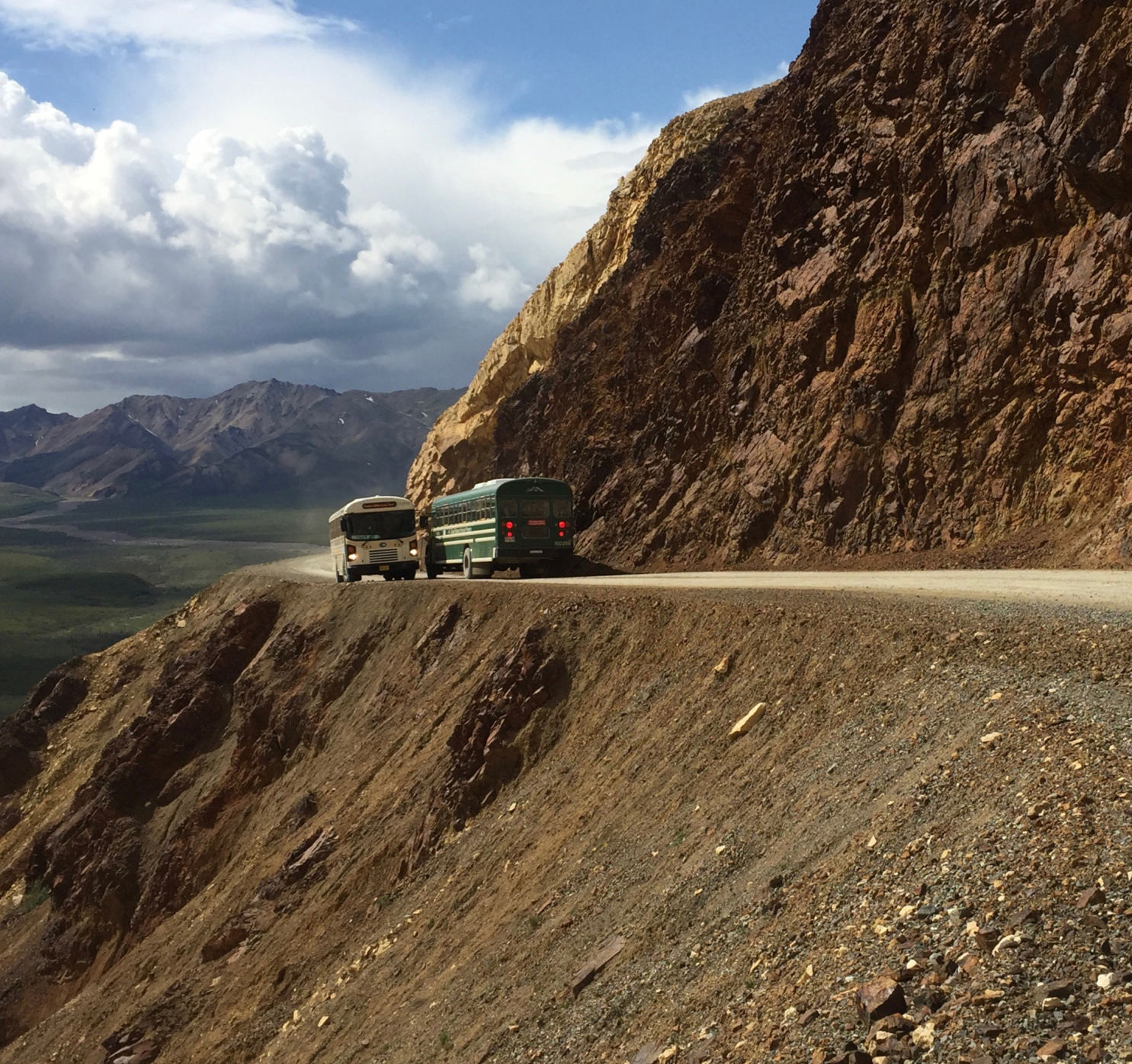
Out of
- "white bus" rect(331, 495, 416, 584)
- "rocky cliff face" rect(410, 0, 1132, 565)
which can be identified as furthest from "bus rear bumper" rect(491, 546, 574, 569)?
"white bus" rect(331, 495, 416, 584)

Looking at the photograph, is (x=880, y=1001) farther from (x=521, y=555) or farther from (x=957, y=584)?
(x=521, y=555)

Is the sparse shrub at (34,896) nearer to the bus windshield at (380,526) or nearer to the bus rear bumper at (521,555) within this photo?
the bus windshield at (380,526)

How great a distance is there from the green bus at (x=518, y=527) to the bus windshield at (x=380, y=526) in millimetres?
2992

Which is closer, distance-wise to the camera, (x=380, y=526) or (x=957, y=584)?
(x=957, y=584)

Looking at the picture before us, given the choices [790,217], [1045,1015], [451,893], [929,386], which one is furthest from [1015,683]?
[790,217]

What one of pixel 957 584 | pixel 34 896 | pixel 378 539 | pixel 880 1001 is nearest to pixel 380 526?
pixel 378 539

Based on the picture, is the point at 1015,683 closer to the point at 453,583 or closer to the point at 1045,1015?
the point at 1045,1015

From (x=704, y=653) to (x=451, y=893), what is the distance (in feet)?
16.6

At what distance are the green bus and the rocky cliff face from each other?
2482 millimetres

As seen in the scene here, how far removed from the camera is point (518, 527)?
119ft

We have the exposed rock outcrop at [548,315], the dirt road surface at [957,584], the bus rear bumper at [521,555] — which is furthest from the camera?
the exposed rock outcrop at [548,315]

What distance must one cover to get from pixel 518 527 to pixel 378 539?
23.3ft

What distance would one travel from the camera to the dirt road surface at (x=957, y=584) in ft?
50.2

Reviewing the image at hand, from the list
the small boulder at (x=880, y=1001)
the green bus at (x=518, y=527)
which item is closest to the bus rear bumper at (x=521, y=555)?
the green bus at (x=518, y=527)
